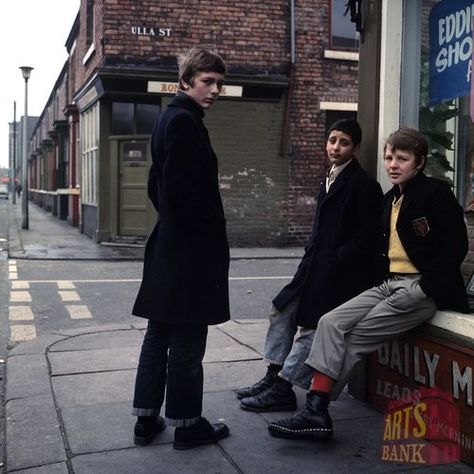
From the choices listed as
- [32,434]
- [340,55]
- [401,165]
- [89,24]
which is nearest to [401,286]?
[401,165]

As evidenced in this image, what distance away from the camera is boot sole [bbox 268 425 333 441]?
337 centimetres

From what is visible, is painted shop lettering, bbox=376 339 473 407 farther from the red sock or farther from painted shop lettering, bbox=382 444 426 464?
the red sock

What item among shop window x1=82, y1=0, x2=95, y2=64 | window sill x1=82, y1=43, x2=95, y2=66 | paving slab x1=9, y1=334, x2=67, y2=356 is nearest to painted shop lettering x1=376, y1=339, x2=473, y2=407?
paving slab x1=9, y1=334, x2=67, y2=356

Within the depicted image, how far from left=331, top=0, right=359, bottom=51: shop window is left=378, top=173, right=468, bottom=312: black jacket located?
1241 cm

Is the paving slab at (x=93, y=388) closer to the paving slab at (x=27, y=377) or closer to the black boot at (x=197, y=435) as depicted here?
the paving slab at (x=27, y=377)

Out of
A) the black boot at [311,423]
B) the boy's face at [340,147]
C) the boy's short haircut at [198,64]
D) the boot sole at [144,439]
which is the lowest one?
the boot sole at [144,439]

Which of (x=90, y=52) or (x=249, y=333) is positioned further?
(x=90, y=52)

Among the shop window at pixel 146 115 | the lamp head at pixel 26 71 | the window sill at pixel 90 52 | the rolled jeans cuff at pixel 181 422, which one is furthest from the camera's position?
the lamp head at pixel 26 71

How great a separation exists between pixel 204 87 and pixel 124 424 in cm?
186

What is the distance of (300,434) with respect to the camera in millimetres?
3402

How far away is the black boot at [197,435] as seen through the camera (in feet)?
10.9

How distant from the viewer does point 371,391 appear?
3.99 m

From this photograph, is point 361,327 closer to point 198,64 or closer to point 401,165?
point 401,165

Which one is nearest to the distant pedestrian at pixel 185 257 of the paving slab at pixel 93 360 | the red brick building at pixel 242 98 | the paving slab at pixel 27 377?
the paving slab at pixel 27 377
